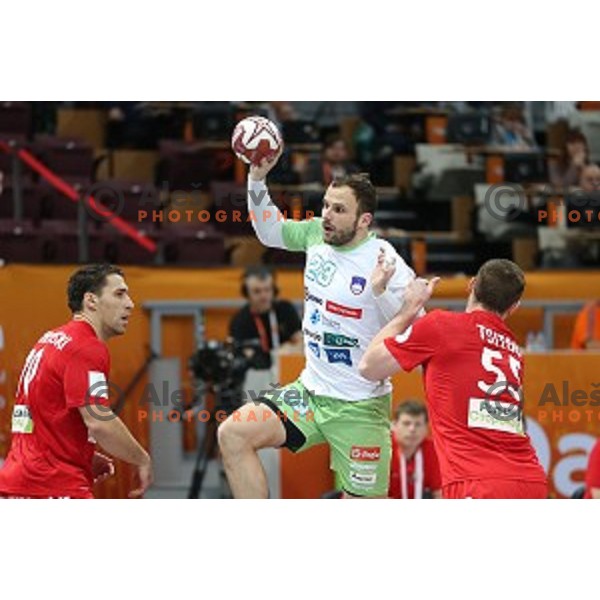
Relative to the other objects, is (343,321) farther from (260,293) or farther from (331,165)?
(331,165)

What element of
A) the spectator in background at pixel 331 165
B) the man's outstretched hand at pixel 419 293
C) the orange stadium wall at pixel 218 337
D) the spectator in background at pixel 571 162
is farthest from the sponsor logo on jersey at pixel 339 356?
the spectator in background at pixel 571 162

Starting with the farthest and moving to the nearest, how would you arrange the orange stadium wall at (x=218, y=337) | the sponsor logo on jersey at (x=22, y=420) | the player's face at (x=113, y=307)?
the orange stadium wall at (x=218, y=337) → the player's face at (x=113, y=307) → the sponsor logo on jersey at (x=22, y=420)

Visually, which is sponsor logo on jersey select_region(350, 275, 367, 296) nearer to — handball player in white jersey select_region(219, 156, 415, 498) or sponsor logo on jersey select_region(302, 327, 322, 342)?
handball player in white jersey select_region(219, 156, 415, 498)

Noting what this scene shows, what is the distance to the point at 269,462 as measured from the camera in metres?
13.5

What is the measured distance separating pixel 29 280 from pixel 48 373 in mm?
3522

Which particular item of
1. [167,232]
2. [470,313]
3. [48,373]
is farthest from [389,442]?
[167,232]

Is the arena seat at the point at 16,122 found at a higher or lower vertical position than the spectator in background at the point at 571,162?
higher

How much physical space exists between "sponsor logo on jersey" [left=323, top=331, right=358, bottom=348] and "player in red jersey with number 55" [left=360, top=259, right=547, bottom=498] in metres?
0.91

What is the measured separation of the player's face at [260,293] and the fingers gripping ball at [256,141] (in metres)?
2.25

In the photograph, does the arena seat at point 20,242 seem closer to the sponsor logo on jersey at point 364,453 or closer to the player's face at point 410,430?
the player's face at point 410,430

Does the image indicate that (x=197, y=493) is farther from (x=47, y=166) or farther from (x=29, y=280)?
(x=47, y=166)

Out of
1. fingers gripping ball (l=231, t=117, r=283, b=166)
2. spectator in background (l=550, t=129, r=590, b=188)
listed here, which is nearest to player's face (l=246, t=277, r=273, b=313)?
fingers gripping ball (l=231, t=117, r=283, b=166)

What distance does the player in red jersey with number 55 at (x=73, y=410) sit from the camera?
10656mm

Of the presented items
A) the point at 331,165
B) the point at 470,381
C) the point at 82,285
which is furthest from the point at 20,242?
the point at 470,381
